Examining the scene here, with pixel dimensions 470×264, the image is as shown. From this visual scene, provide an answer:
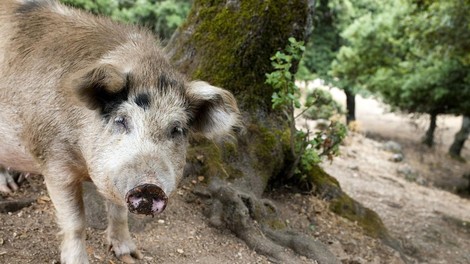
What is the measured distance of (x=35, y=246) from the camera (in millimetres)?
3705

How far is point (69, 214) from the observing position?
3391 millimetres

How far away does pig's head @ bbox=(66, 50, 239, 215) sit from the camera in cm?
264

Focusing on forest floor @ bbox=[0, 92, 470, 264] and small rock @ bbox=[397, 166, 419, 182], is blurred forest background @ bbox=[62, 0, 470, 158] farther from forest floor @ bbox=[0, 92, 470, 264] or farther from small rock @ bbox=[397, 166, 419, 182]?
small rock @ bbox=[397, 166, 419, 182]

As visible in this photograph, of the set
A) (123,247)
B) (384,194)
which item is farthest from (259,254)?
(384,194)

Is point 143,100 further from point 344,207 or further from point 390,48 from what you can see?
point 390,48

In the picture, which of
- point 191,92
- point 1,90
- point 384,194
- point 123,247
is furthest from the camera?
point 384,194

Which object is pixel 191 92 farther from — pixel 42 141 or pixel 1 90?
pixel 1 90

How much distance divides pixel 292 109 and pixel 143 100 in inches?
84.2

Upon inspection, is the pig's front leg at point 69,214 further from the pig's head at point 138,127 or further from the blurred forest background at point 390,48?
the blurred forest background at point 390,48

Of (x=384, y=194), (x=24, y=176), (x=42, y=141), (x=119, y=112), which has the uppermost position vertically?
(x=119, y=112)

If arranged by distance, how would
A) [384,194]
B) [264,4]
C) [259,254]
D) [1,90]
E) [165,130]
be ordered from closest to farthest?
[165,130] → [1,90] → [259,254] → [264,4] → [384,194]

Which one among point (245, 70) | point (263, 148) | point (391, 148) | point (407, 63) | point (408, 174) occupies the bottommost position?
point (408, 174)

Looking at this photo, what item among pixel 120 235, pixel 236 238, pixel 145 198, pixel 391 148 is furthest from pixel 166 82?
pixel 391 148

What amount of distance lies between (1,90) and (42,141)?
1.74ft
